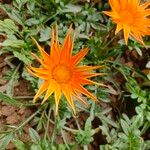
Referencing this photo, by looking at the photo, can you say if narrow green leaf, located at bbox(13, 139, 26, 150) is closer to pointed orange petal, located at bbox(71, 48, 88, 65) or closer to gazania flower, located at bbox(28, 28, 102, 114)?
gazania flower, located at bbox(28, 28, 102, 114)

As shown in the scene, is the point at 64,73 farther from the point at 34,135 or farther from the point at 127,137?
the point at 127,137

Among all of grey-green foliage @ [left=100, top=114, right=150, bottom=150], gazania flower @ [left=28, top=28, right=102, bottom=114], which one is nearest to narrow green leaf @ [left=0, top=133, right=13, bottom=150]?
Answer: gazania flower @ [left=28, top=28, right=102, bottom=114]

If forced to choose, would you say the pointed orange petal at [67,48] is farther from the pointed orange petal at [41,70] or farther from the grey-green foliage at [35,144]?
the grey-green foliage at [35,144]

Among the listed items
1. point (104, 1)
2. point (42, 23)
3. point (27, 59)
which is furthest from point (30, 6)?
point (104, 1)

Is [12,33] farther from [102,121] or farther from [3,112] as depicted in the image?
[102,121]

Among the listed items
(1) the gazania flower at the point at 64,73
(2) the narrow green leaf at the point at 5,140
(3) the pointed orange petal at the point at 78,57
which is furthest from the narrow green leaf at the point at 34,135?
(3) the pointed orange petal at the point at 78,57

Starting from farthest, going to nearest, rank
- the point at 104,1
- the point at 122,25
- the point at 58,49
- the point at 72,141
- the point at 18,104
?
the point at 104,1 → the point at 72,141 → the point at 18,104 → the point at 122,25 → the point at 58,49
